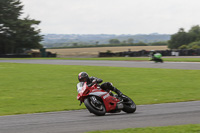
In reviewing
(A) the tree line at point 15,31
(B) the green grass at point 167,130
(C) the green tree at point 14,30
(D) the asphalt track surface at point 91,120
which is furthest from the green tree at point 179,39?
(B) the green grass at point 167,130

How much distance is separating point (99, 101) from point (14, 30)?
55005 millimetres

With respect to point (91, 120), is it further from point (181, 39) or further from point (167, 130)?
point (181, 39)

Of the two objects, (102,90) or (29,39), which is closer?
(102,90)

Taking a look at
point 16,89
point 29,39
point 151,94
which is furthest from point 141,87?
point 29,39

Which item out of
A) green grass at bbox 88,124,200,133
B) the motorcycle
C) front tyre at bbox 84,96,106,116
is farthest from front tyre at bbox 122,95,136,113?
green grass at bbox 88,124,200,133

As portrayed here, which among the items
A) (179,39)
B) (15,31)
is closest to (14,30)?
(15,31)

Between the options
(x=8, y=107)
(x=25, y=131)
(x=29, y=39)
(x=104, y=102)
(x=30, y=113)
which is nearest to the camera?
(x=25, y=131)

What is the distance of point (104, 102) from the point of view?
879 cm

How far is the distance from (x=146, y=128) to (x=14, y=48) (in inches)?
2280

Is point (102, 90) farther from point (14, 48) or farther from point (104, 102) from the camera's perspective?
point (14, 48)

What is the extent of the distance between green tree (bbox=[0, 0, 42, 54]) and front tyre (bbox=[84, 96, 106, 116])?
53268 mm

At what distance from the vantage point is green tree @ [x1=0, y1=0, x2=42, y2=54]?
60013mm

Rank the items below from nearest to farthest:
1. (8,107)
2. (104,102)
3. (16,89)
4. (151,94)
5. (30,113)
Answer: (104,102) → (30,113) → (8,107) → (151,94) → (16,89)

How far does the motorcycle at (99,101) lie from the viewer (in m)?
8.61
